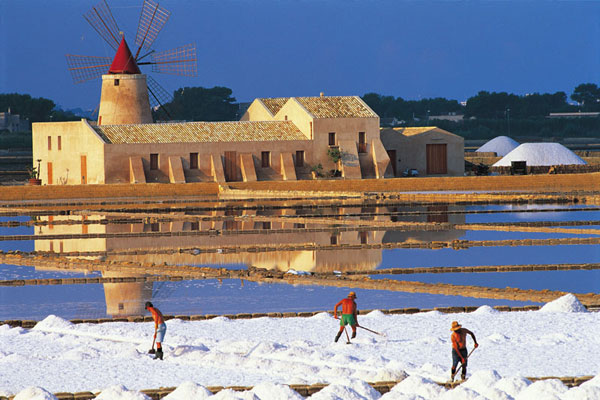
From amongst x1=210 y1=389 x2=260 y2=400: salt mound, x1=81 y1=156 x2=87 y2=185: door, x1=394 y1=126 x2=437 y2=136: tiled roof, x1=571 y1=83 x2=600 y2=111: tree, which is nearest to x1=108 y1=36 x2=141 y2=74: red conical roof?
x1=81 y1=156 x2=87 y2=185: door

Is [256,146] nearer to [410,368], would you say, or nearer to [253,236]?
[253,236]

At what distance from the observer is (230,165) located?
3186 centimetres

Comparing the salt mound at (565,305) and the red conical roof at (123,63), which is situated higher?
the red conical roof at (123,63)

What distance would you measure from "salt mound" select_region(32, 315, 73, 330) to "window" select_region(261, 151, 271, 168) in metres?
20.7

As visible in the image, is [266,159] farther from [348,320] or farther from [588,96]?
[588,96]

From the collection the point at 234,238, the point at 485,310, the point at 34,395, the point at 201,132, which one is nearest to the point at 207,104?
the point at 201,132

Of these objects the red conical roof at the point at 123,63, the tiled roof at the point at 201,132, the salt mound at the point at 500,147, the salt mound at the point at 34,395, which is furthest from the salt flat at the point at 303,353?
the salt mound at the point at 500,147

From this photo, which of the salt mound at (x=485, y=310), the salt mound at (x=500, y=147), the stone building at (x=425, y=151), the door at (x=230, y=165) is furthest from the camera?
the salt mound at (x=500, y=147)

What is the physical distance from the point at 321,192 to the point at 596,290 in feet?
53.5

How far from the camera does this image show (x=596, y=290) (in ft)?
45.6

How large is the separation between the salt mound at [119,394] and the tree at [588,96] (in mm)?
121373

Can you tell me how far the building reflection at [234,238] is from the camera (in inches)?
639

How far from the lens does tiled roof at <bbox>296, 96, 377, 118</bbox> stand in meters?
33.0

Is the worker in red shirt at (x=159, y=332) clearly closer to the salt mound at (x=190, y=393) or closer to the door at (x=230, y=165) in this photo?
the salt mound at (x=190, y=393)
